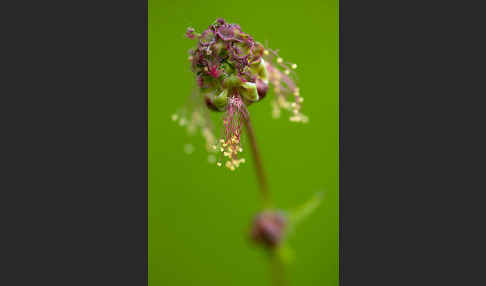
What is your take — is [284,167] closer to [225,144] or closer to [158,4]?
[225,144]

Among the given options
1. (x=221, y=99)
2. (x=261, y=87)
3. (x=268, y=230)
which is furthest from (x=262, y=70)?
(x=268, y=230)

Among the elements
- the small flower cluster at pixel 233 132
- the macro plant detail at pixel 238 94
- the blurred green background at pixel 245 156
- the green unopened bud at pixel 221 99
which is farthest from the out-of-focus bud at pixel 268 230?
the blurred green background at pixel 245 156

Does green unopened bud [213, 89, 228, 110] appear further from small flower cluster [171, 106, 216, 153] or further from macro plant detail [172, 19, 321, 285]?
small flower cluster [171, 106, 216, 153]

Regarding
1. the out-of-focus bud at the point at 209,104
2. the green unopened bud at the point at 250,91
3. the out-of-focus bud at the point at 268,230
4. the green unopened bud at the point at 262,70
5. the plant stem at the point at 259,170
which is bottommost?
the out-of-focus bud at the point at 268,230

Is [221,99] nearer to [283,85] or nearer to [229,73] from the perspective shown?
[229,73]

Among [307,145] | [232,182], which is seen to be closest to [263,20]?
[307,145]

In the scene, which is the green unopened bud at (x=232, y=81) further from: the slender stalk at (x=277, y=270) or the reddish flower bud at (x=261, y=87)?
the slender stalk at (x=277, y=270)
